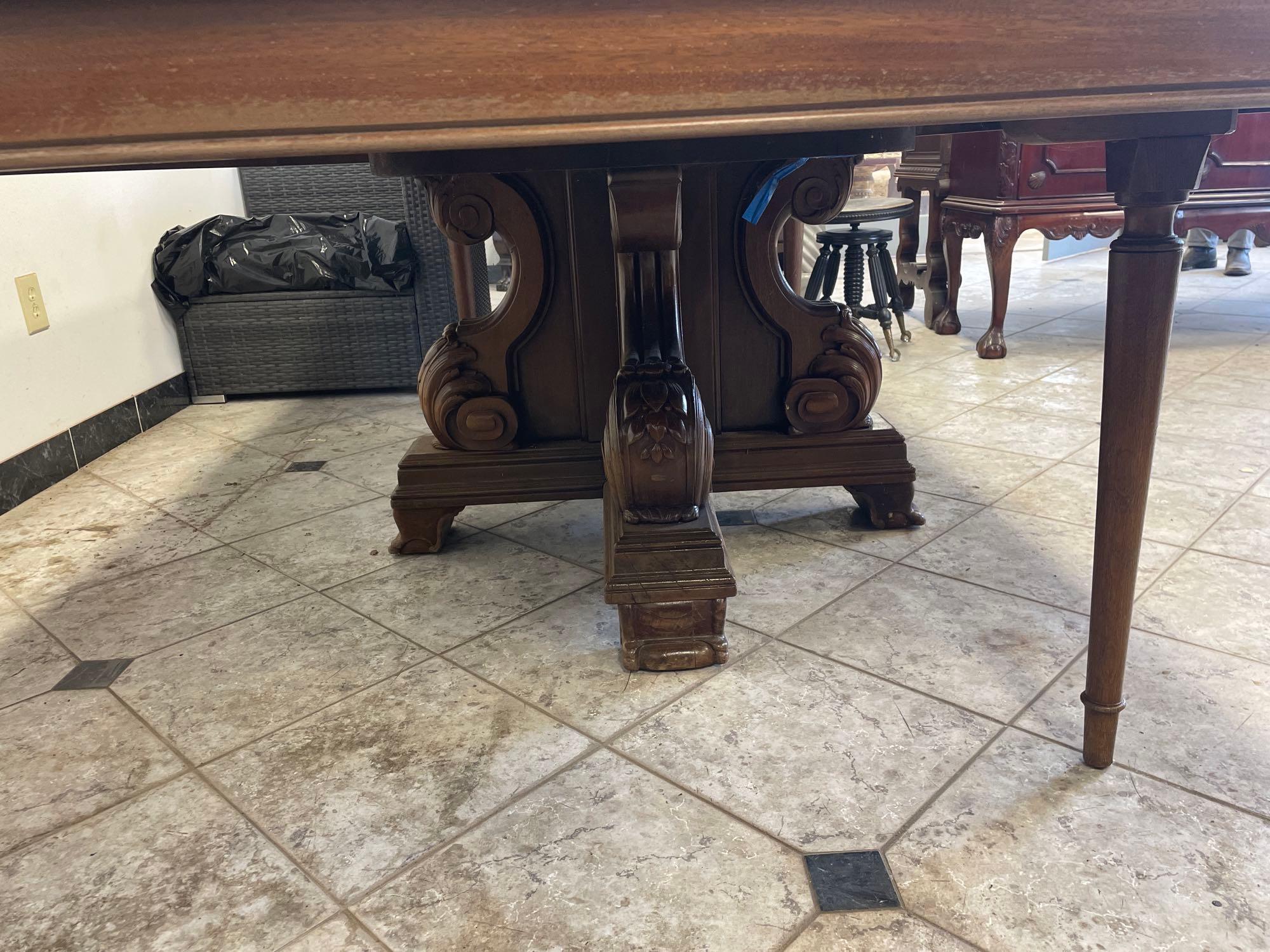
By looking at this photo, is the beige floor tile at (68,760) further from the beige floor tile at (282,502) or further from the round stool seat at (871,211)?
the round stool seat at (871,211)

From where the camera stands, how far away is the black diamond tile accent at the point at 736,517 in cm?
172

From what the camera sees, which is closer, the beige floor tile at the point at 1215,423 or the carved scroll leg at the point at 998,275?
the beige floor tile at the point at 1215,423

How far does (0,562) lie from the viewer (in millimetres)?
1695

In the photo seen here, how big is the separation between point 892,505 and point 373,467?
1188 mm

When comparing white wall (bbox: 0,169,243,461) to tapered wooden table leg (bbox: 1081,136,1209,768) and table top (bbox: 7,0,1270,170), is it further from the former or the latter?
tapered wooden table leg (bbox: 1081,136,1209,768)

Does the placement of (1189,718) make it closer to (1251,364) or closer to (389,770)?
(389,770)

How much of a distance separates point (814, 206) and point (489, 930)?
1192mm

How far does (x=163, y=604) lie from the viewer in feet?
4.86

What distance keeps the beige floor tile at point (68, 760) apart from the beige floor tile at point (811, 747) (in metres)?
0.56

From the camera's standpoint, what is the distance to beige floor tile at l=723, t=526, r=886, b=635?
1.35 meters

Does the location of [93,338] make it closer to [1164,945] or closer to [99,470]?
[99,470]

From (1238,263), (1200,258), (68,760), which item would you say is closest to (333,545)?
(68,760)

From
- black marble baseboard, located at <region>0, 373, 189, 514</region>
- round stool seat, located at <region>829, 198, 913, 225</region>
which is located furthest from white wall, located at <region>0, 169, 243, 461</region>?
round stool seat, located at <region>829, 198, 913, 225</region>

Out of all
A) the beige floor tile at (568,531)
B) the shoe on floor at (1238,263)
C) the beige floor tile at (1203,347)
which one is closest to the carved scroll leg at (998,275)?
the beige floor tile at (1203,347)
